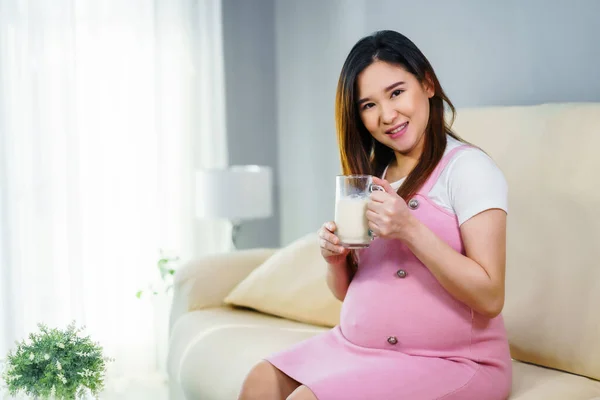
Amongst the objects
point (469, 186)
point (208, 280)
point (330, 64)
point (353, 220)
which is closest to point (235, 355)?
point (208, 280)

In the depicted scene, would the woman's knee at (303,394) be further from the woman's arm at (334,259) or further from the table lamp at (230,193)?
the table lamp at (230,193)

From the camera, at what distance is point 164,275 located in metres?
3.84

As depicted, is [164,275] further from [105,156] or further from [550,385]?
[550,385]

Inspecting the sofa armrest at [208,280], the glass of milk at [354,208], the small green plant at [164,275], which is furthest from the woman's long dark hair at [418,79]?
the small green plant at [164,275]

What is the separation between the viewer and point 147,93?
390 centimetres

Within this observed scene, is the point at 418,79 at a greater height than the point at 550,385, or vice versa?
the point at 418,79

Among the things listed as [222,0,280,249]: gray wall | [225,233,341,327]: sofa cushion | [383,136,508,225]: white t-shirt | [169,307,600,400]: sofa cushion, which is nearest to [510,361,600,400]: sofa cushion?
[169,307,600,400]: sofa cushion

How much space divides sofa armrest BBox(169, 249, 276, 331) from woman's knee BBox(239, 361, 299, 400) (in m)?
1.22

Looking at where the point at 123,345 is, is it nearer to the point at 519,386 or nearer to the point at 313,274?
the point at 313,274

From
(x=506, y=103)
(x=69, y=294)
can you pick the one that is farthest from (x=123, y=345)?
(x=506, y=103)

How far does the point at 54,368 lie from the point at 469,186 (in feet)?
3.52

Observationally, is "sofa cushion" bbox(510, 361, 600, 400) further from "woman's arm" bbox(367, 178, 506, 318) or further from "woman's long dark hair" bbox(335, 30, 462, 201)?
"woman's long dark hair" bbox(335, 30, 462, 201)

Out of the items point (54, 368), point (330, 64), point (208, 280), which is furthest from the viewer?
point (330, 64)

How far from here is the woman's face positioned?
1579mm
